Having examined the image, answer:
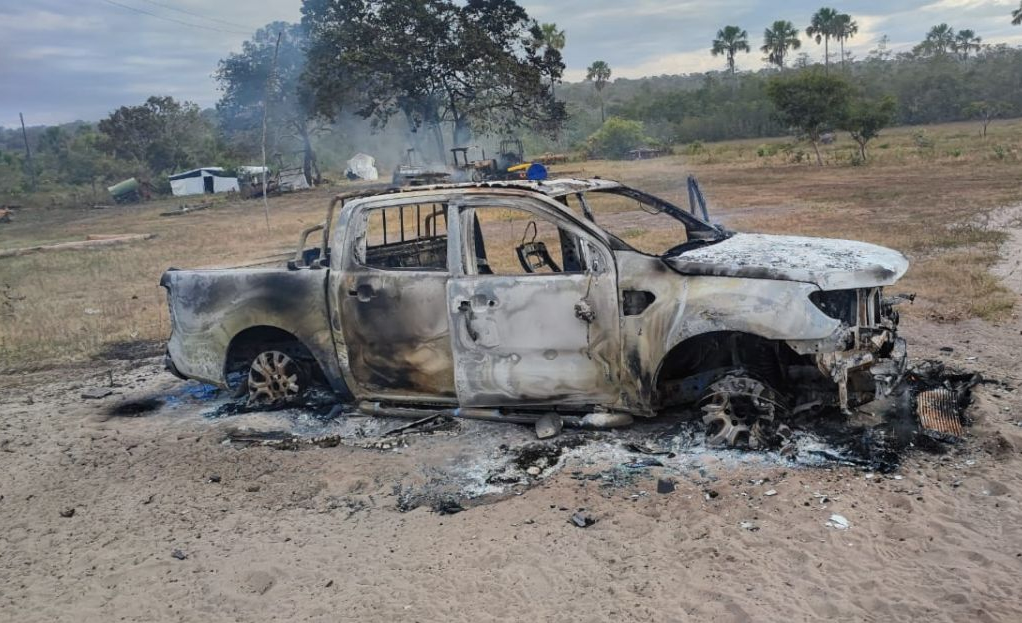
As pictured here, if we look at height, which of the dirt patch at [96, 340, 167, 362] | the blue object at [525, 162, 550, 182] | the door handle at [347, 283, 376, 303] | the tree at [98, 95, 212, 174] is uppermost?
the tree at [98, 95, 212, 174]

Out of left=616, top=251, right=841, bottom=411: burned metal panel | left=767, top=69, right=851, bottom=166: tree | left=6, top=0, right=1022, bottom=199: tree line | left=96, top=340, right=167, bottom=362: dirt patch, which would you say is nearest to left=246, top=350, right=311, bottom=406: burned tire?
left=616, top=251, right=841, bottom=411: burned metal panel

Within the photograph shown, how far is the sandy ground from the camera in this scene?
11.2 feet

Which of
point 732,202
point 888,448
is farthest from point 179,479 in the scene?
point 732,202

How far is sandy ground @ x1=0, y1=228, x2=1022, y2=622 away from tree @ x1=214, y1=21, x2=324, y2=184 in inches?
1670

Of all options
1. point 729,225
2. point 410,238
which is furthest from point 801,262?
point 729,225

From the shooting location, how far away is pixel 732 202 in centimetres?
2062

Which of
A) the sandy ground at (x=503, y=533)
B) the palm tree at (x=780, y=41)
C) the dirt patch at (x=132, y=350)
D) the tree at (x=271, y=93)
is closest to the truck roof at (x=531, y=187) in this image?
the sandy ground at (x=503, y=533)

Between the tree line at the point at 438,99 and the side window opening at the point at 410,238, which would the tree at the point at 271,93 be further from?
the side window opening at the point at 410,238

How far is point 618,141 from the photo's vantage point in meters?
51.0

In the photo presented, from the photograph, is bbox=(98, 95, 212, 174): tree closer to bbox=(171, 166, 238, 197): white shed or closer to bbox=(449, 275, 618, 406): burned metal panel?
bbox=(171, 166, 238, 197): white shed

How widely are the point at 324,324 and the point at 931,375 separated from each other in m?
4.15

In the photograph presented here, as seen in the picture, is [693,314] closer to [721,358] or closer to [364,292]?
[721,358]

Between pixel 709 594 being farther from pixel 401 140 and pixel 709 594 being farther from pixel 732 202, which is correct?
pixel 401 140

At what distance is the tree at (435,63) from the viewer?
35.1 meters
